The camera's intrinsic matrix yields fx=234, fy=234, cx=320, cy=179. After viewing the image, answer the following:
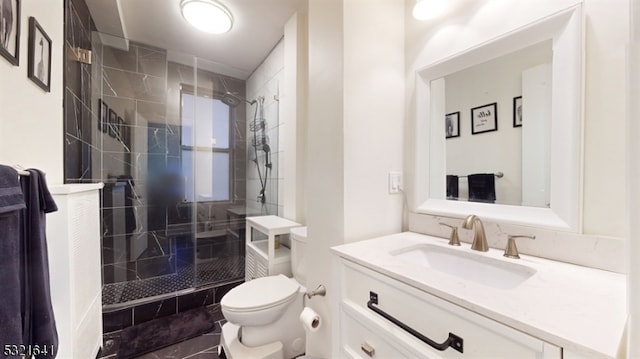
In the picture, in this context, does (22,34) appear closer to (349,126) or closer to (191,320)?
(349,126)

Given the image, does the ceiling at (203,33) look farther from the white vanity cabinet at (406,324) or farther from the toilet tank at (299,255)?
the white vanity cabinet at (406,324)

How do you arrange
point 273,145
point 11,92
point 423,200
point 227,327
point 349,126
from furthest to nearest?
point 273,145 < point 227,327 < point 423,200 < point 349,126 < point 11,92

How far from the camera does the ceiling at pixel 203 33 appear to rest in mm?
2041

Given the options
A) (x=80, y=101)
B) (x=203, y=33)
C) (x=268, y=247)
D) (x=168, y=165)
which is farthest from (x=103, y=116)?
(x=268, y=247)

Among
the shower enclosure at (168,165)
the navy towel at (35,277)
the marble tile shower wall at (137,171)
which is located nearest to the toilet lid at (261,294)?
the navy towel at (35,277)

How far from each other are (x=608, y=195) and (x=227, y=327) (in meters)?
2.09

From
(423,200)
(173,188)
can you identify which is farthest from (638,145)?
(173,188)

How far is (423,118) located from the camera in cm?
128

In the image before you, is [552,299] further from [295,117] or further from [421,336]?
[295,117]

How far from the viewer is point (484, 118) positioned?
114cm

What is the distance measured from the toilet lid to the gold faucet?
1109mm

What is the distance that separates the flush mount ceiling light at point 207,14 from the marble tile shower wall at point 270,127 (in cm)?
65

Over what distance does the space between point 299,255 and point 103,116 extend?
2381 millimetres

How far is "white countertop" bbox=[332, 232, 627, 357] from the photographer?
456mm
